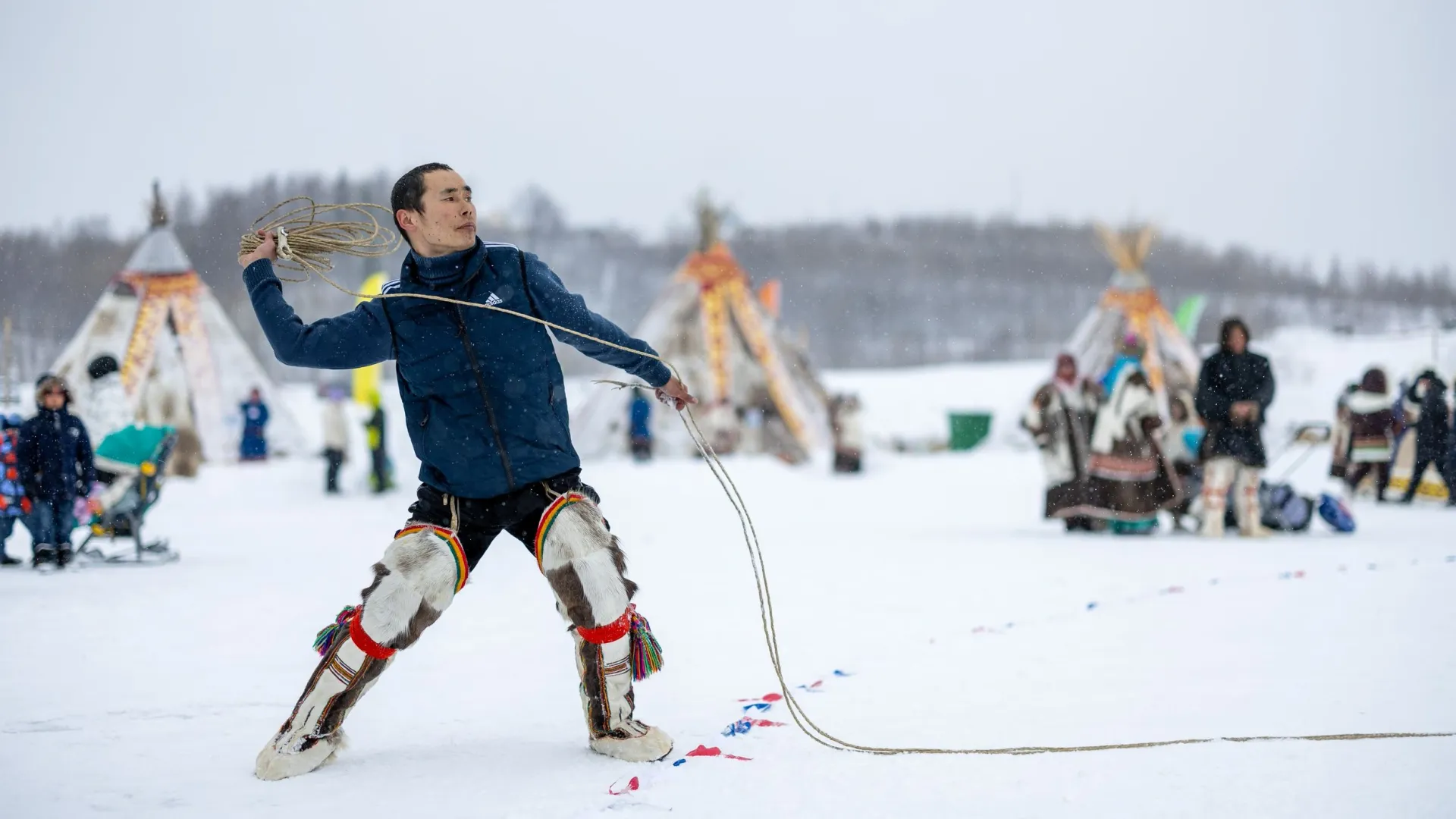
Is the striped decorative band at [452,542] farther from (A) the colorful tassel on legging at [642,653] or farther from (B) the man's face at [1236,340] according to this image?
(B) the man's face at [1236,340]

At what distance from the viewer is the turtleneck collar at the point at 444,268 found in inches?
120

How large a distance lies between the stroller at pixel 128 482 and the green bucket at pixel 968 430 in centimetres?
1826

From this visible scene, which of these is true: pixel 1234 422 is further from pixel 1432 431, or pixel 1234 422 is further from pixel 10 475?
pixel 10 475

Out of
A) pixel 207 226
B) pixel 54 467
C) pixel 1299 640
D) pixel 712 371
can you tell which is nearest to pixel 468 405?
pixel 1299 640

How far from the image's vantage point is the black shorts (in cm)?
303

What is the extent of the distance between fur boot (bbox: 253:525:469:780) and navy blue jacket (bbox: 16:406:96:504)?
211 inches

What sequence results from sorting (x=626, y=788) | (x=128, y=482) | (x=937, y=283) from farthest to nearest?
(x=937, y=283) < (x=128, y=482) < (x=626, y=788)

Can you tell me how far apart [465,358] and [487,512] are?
1.24ft

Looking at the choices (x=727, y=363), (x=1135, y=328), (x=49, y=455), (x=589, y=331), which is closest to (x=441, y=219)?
(x=589, y=331)

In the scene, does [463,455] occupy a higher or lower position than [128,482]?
higher

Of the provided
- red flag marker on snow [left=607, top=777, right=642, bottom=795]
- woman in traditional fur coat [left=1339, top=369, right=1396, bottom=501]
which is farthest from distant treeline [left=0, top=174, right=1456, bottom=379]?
red flag marker on snow [left=607, top=777, right=642, bottom=795]

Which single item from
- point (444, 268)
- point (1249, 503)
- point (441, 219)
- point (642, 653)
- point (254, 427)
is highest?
point (441, 219)

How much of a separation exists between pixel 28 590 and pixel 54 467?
3.73ft

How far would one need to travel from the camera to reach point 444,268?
10.0ft
